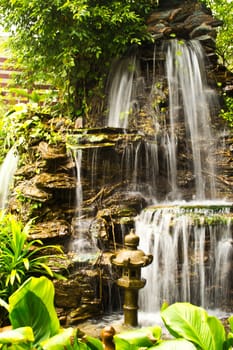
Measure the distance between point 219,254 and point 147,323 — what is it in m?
1.38

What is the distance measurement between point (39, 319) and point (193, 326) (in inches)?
23.4

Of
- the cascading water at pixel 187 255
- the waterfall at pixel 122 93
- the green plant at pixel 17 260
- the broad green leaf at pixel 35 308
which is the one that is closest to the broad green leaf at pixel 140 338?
the broad green leaf at pixel 35 308

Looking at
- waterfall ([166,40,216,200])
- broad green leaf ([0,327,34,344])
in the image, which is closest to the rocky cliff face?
waterfall ([166,40,216,200])

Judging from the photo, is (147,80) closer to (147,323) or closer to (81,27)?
(81,27)

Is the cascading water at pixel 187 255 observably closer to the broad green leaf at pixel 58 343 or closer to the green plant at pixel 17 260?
the green plant at pixel 17 260

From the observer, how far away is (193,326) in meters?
1.39

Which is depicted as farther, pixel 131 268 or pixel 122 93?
pixel 122 93

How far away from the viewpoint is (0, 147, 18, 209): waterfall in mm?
7031

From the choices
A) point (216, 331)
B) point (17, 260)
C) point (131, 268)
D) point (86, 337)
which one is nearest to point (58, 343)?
point (86, 337)

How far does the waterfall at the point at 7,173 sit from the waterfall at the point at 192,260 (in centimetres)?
324

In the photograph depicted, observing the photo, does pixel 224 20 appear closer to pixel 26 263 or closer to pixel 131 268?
pixel 26 263

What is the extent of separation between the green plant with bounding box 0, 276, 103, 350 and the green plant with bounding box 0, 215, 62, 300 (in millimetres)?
2665

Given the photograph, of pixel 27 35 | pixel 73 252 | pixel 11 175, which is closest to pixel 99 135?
pixel 73 252

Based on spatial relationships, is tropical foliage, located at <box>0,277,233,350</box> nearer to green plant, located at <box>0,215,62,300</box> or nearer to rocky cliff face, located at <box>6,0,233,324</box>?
green plant, located at <box>0,215,62,300</box>
